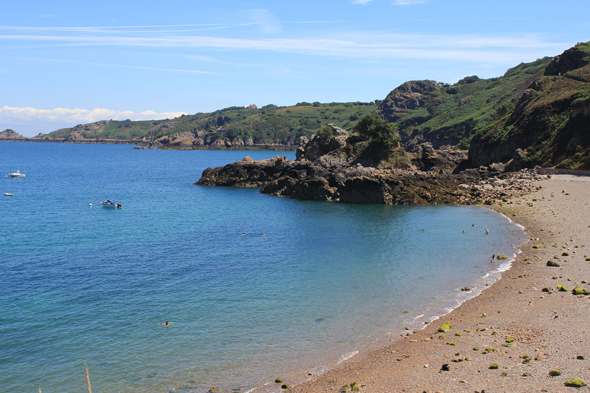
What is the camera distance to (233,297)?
888 inches

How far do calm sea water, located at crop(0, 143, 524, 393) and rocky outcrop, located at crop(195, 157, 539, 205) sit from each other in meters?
7.65

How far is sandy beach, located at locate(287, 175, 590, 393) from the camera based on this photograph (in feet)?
40.9

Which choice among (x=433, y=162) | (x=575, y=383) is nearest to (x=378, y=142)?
(x=433, y=162)

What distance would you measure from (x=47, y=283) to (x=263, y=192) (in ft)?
153

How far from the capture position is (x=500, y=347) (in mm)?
14844

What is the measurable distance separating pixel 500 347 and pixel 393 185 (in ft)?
143

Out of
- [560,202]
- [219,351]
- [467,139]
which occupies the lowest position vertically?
[219,351]

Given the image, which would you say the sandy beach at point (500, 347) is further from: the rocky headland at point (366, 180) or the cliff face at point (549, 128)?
the cliff face at point (549, 128)

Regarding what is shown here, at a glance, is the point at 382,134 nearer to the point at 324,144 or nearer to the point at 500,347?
the point at 324,144

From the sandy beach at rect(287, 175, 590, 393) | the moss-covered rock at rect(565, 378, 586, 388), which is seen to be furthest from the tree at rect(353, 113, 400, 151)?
the moss-covered rock at rect(565, 378, 586, 388)

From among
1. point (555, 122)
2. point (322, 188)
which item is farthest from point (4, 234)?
point (555, 122)

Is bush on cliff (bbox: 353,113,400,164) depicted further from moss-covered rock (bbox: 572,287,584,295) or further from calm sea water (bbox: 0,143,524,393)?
moss-covered rock (bbox: 572,287,584,295)

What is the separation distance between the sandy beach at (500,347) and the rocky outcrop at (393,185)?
3091cm

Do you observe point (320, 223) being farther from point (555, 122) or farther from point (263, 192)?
point (555, 122)
